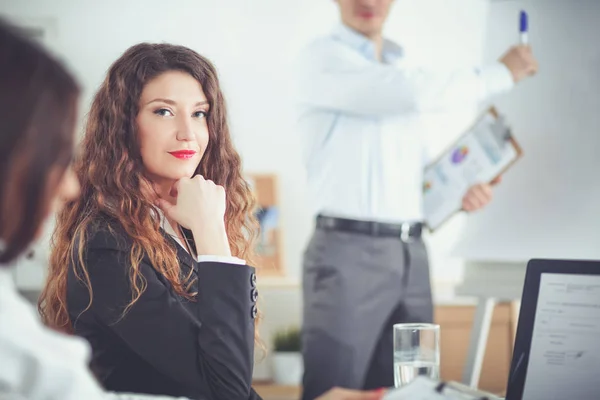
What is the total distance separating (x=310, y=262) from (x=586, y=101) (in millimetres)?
1060

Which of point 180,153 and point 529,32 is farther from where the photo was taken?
point 529,32

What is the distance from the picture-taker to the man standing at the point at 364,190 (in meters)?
2.43

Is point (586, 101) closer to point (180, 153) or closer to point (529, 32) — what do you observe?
point (529, 32)

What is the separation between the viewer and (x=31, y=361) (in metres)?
0.71

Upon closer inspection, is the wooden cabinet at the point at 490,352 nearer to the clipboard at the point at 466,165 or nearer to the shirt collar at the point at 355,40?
the clipboard at the point at 466,165

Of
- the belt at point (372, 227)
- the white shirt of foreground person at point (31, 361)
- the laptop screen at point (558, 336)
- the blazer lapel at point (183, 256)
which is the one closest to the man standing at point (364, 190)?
the belt at point (372, 227)

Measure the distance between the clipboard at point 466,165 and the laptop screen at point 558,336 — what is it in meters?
1.48

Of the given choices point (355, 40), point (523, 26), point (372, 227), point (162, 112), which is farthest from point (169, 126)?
point (523, 26)

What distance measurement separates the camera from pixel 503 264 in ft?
9.25

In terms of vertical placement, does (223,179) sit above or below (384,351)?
above

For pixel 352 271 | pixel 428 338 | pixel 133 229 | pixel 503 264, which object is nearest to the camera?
pixel 428 338

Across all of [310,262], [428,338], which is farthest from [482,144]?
[428,338]

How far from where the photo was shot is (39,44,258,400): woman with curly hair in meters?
1.28

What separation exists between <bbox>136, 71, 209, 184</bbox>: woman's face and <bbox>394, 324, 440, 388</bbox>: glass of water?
49 centimetres
